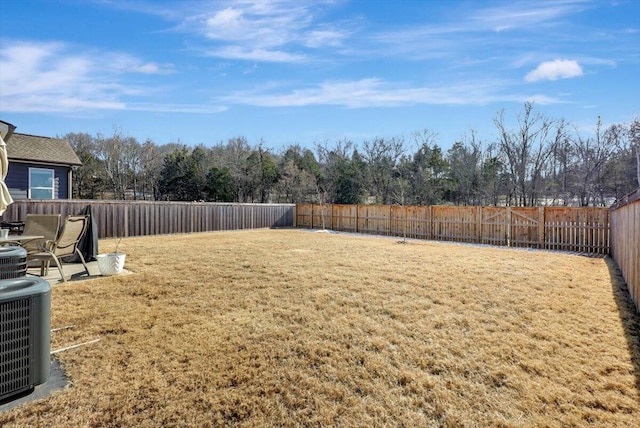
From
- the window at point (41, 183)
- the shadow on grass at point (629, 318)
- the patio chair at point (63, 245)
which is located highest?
the window at point (41, 183)

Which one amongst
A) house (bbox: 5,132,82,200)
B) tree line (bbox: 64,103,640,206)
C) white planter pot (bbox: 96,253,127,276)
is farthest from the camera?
tree line (bbox: 64,103,640,206)

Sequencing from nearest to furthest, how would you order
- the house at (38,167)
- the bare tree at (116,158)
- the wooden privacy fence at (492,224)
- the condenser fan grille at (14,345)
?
1. the condenser fan grille at (14,345)
2. the wooden privacy fence at (492,224)
3. the house at (38,167)
4. the bare tree at (116,158)

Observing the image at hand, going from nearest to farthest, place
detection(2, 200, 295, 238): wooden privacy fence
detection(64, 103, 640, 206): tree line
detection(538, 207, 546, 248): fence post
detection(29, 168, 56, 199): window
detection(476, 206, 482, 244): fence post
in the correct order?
detection(2, 200, 295, 238): wooden privacy fence → detection(538, 207, 546, 248): fence post → detection(29, 168, 56, 199): window → detection(476, 206, 482, 244): fence post → detection(64, 103, 640, 206): tree line

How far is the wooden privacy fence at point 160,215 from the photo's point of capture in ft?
34.2

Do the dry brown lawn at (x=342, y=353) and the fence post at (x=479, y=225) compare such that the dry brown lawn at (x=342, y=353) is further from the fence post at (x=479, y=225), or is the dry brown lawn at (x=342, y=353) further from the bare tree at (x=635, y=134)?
the bare tree at (x=635, y=134)

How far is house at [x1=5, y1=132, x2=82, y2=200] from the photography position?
459 inches

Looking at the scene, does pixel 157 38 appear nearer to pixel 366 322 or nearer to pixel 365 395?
pixel 366 322

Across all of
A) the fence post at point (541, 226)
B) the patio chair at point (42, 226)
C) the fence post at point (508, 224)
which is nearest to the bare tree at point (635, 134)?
the fence post at point (541, 226)

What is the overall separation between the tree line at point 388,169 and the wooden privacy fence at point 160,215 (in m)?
7.95

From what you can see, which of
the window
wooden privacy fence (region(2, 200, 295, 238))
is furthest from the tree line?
the window

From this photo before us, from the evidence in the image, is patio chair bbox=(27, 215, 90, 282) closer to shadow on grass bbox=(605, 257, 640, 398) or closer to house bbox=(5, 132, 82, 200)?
shadow on grass bbox=(605, 257, 640, 398)

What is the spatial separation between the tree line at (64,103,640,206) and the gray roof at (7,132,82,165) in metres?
11.7

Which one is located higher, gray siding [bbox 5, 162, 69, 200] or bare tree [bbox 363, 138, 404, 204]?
bare tree [bbox 363, 138, 404, 204]

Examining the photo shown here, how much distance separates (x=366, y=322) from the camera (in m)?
3.61
